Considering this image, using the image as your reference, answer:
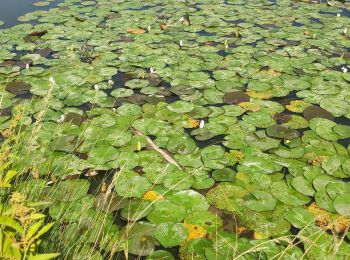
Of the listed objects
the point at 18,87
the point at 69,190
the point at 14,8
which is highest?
the point at 14,8

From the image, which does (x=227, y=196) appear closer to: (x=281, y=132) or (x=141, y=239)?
(x=141, y=239)

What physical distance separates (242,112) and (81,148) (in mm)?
2238

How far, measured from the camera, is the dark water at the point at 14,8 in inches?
329

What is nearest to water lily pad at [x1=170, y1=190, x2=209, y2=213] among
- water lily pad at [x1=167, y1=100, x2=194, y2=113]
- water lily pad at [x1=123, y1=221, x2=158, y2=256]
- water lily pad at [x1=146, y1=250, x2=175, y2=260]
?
water lily pad at [x1=123, y1=221, x2=158, y2=256]

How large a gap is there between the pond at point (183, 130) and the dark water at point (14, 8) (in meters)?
0.13

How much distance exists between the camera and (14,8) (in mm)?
9117

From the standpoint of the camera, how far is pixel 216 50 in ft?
22.0

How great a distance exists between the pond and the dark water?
0.42ft

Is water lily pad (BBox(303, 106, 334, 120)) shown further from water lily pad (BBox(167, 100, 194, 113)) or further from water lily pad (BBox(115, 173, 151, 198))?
water lily pad (BBox(115, 173, 151, 198))

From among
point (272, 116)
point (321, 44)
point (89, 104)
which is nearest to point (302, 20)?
point (321, 44)

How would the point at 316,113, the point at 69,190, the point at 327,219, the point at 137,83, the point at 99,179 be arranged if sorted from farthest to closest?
1. the point at 137,83
2. the point at 316,113
3. the point at 99,179
4. the point at 69,190
5. the point at 327,219

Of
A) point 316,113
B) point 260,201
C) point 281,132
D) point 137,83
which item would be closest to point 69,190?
point 260,201

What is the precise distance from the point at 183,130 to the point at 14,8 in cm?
714

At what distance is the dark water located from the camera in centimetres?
836
